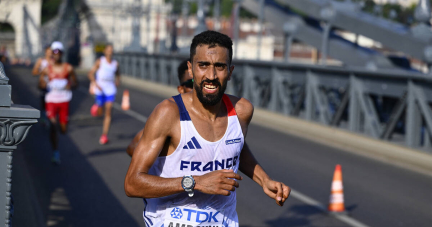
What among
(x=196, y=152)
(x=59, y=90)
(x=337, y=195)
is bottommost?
(x=337, y=195)

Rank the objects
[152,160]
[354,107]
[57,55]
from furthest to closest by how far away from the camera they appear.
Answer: [354,107] < [57,55] < [152,160]

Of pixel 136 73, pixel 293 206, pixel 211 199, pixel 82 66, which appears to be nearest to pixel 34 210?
pixel 293 206

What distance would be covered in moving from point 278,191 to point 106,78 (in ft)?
34.7

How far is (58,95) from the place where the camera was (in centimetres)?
1137

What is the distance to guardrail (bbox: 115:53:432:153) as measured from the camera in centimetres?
1231

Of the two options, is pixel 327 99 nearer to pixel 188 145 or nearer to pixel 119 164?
pixel 119 164

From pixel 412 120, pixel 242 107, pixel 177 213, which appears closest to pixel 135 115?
pixel 412 120

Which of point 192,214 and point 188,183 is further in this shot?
point 192,214

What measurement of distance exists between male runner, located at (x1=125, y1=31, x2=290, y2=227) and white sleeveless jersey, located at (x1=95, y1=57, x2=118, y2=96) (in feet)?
33.5

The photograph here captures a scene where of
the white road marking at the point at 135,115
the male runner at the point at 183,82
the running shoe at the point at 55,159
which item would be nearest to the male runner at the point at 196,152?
the male runner at the point at 183,82

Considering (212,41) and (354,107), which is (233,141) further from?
(354,107)

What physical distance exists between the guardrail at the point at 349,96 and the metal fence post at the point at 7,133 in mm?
9614

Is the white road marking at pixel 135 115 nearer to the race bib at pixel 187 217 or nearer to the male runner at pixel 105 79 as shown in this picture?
the male runner at pixel 105 79

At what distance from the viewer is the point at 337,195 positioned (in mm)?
7820
